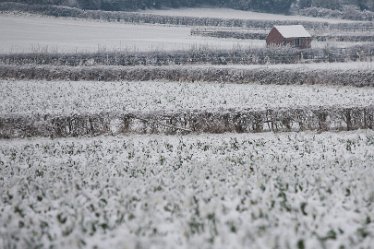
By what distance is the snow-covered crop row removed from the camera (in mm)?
7332

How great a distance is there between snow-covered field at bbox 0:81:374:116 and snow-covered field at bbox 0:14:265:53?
68.2ft

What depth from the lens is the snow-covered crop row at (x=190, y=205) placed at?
733 cm

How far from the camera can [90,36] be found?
6694 centimetres

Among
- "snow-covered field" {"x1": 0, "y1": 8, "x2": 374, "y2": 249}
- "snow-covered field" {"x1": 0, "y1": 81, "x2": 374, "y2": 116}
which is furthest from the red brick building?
"snow-covered field" {"x1": 0, "y1": 8, "x2": 374, "y2": 249}

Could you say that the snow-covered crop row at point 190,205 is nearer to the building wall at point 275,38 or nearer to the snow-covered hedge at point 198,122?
the snow-covered hedge at point 198,122

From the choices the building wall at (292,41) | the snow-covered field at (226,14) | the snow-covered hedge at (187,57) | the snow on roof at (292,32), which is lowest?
the snow-covered hedge at (187,57)

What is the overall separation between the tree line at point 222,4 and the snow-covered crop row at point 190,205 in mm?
77354

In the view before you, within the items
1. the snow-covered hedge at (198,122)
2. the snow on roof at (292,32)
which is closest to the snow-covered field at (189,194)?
the snow-covered hedge at (198,122)

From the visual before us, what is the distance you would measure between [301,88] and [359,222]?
81.6 feet

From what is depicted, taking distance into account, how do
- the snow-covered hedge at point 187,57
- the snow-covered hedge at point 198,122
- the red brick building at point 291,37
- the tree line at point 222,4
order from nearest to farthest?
the snow-covered hedge at point 198,122
the snow-covered hedge at point 187,57
the red brick building at point 291,37
the tree line at point 222,4

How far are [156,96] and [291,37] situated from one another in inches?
1338

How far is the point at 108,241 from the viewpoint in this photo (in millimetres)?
7367

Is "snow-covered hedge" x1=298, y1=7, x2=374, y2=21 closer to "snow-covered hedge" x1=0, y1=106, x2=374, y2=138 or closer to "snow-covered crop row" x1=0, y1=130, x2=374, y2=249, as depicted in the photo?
"snow-covered hedge" x1=0, y1=106, x2=374, y2=138

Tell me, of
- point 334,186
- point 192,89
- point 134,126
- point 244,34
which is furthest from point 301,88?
point 244,34
